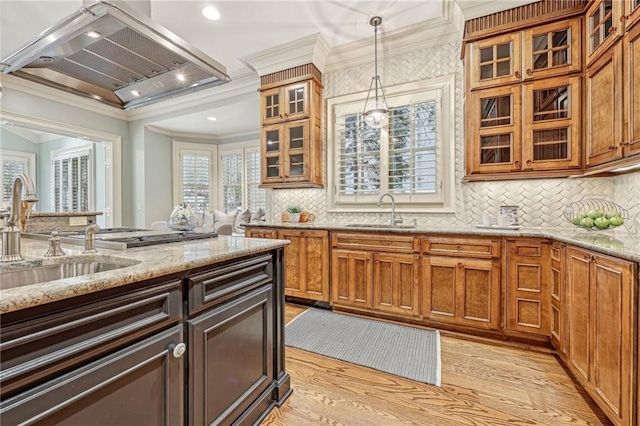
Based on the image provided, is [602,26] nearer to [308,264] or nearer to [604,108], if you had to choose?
[604,108]

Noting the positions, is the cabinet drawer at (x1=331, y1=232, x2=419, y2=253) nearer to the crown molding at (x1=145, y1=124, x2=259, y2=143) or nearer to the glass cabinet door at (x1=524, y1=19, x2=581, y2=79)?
the glass cabinet door at (x1=524, y1=19, x2=581, y2=79)

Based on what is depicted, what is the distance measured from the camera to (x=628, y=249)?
1.48 meters

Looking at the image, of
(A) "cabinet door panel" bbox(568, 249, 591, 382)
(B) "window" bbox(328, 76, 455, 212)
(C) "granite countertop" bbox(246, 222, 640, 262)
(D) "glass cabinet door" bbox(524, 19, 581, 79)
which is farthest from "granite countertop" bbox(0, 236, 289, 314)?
(D) "glass cabinet door" bbox(524, 19, 581, 79)

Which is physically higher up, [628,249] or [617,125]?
[617,125]

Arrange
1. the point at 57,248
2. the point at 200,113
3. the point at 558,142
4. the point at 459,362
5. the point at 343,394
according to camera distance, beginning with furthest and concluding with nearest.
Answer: the point at 200,113
the point at 558,142
the point at 459,362
the point at 343,394
the point at 57,248

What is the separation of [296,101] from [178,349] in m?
3.39

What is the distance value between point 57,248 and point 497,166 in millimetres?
3318

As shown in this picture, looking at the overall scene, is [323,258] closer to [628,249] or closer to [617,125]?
[628,249]

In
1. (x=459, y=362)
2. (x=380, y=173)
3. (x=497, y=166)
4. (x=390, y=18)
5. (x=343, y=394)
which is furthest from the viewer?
(x=380, y=173)

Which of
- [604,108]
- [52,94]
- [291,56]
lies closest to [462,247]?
[604,108]

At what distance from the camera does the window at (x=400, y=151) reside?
3.37 meters

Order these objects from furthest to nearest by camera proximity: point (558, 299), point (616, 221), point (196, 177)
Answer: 1. point (196, 177)
2. point (558, 299)
3. point (616, 221)

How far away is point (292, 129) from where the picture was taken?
390 cm

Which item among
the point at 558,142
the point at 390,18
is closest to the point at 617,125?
the point at 558,142
